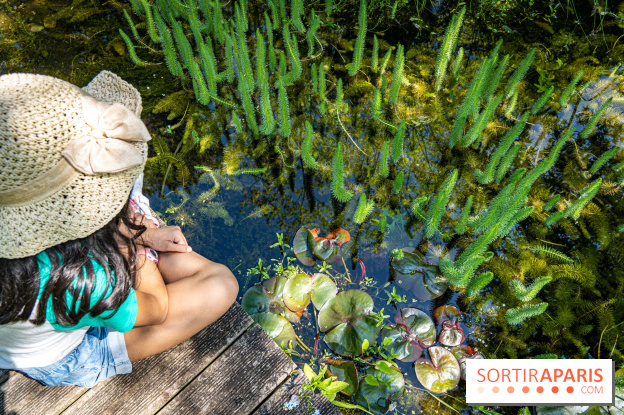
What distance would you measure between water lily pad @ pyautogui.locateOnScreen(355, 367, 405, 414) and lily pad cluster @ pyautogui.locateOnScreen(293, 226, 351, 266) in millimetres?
614

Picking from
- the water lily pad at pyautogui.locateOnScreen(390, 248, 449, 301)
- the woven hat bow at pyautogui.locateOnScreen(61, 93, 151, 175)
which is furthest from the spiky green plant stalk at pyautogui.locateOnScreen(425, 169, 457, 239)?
the woven hat bow at pyautogui.locateOnScreen(61, 93, 151, 175)

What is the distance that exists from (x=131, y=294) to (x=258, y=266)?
→ 2.76 ft

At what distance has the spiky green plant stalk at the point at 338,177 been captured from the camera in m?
1.64

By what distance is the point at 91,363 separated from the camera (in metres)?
1.30

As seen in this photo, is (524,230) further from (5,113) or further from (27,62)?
(27,62)

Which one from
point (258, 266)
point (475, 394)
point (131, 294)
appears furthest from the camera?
point (258, 266)

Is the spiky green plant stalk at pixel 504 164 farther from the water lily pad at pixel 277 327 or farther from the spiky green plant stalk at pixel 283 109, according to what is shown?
the water lily pad at pixel 277 327

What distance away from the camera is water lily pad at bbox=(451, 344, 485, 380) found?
1.74 meters

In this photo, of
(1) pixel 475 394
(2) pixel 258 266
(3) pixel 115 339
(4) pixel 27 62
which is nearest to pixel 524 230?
(1) pixel 475 394

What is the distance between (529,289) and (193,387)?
1.54m

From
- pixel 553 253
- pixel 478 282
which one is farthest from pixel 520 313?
pixel 553 253

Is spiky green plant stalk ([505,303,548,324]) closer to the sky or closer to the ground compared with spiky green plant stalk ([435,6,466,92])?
closer to the ground

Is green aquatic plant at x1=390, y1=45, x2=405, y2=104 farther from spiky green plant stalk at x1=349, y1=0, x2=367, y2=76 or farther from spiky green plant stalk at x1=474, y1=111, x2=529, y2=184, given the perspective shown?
spiky green plant stalk at x1=474, y1=111, x2=529, y2=184

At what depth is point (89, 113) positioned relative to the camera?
0.89m
